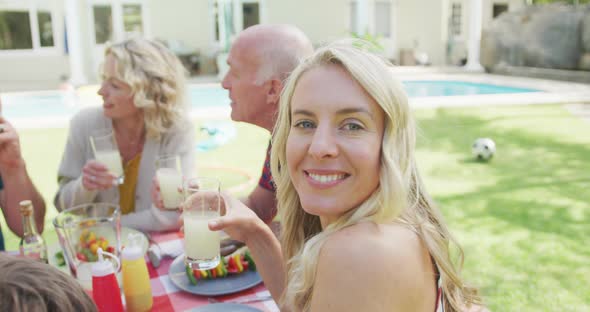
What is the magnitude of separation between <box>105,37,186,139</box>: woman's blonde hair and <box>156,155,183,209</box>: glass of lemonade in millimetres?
679

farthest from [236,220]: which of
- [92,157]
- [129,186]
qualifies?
[92,157]

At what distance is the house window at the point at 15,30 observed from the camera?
15.7 meters

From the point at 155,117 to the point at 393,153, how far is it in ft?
5.94

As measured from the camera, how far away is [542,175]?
5.34m

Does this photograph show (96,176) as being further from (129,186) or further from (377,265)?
(377,265)

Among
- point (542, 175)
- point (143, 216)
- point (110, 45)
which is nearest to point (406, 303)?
point (143, 216)

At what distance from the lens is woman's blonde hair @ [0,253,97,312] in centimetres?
78

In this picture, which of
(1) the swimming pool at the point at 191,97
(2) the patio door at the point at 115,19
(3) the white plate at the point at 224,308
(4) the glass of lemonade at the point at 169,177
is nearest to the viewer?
(3) the white plate at the point at 224,308

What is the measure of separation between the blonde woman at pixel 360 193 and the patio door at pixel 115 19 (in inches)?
653

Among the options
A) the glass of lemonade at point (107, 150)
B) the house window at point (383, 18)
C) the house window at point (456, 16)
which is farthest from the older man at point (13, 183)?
the house window at point (456, 16)

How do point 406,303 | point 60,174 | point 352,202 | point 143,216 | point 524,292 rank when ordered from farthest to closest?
point 524,292 → point 60,174 → point 143,216 → point 352,202 → point 406,303

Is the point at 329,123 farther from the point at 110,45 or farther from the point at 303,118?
the point at 110,45

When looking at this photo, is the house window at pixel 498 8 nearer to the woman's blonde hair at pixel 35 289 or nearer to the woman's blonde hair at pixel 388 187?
the woman's blonde hair at pixel 388 187

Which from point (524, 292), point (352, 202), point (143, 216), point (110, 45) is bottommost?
point (524, 292)
